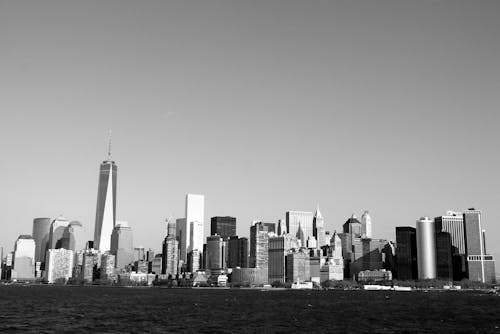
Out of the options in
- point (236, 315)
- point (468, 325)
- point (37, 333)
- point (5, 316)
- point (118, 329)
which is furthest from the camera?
point (236, 315)

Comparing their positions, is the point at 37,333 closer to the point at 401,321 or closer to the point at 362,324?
the point at 362,324

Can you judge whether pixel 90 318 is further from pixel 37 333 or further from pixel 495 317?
pixel 495 317

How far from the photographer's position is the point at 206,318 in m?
134

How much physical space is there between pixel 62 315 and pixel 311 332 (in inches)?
2302

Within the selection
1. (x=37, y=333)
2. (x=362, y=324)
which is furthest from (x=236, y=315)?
(x=37, y=333)

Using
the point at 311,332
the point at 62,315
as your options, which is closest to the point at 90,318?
the point at 62,315

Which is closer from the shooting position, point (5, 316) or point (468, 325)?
point (468, 325)

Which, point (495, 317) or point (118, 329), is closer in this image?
point (118, 329)

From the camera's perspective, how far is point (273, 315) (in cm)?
14562

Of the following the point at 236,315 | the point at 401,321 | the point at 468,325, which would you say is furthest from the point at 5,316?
the point at 468,325

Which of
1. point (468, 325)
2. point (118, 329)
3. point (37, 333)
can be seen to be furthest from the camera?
point (468, 325)

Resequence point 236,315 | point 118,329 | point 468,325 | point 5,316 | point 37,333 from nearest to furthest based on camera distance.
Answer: point 37,333, point 118,329, point 468,325, point 5,316, point 236,315

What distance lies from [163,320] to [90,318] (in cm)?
1512

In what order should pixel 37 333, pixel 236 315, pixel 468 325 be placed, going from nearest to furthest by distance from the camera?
1. pixel 37 333
2. pixel 468 325
3. pixel 236 315
